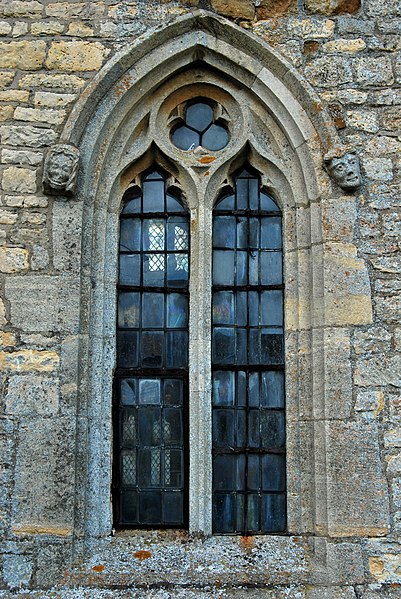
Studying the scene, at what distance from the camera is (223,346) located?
5715mm

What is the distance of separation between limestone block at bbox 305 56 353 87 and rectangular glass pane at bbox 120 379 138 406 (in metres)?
2.56

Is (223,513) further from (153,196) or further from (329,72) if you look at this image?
(329,72)

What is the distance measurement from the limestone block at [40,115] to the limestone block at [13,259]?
957 millimetres

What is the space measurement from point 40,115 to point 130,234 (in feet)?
3.53

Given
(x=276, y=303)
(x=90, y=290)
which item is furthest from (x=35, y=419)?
(x=276, y=303)

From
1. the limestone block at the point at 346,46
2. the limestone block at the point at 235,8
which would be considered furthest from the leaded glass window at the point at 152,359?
the limestone block at the point at 346,46

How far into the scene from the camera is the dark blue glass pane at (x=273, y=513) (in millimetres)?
5480

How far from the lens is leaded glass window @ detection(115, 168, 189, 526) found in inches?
217

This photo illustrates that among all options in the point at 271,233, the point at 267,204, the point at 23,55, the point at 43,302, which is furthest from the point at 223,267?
the point at 23,55

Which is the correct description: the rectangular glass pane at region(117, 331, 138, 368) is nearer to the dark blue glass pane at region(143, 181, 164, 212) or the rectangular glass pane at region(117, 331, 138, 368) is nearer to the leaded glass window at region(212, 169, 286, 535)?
the leaded glass window at region(212, 169, 286, 535)

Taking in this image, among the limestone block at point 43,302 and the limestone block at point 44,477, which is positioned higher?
the limestone block at point 43,302

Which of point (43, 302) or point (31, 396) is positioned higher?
point (43, 302)

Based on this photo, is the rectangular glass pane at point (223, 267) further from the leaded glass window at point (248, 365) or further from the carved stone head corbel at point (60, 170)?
the carved stone head corbel at point (60, 170)

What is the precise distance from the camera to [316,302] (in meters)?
5.48
